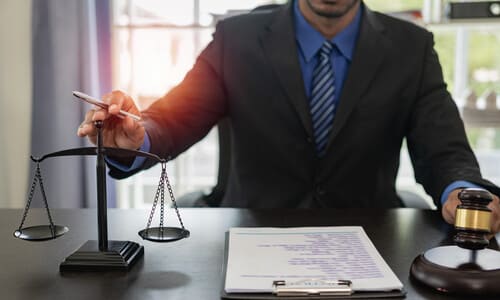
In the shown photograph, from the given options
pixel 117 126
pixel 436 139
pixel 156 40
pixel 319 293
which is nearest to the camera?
pixel 319 293

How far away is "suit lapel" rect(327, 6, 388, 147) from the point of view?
4.85 ft

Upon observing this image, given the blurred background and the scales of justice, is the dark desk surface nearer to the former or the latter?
the scales of justice

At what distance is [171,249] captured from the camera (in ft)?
2.78

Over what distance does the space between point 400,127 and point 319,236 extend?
0.78 metres

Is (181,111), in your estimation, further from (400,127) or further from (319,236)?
(319,236)

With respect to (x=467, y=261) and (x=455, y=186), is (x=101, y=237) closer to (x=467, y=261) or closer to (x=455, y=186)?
(x=467, y=261)

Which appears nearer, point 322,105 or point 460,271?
point 460,271

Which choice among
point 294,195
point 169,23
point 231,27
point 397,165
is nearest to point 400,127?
point 397,165

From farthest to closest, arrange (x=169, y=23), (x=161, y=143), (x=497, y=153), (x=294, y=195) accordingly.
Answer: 1. (x=497, y=153)
2. (x=169, y=23)
3. (x=294, y=195)
4. (x=161, y=143)

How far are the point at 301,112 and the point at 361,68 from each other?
0.22 metres

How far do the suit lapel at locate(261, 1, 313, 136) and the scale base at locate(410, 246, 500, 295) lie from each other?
2.53 ft

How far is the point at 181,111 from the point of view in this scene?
1.53 meters

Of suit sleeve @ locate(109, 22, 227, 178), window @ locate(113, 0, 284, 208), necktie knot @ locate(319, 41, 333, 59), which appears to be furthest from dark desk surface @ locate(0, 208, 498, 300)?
window @ locate(113, 0, 284, 208)

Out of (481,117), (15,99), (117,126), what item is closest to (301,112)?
(117,126)
